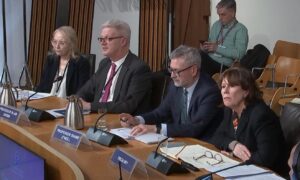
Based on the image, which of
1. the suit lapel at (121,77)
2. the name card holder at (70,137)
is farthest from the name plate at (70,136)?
the suit lapel at (121,77)

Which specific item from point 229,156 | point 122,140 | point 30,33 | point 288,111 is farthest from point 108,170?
point 30,33

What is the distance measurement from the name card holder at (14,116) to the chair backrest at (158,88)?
3.54 ft

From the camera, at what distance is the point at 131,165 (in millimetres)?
1620

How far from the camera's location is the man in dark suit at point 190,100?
8.76 ft

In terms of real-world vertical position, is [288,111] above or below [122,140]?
above

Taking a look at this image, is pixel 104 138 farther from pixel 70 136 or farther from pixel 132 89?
pixel 132 89

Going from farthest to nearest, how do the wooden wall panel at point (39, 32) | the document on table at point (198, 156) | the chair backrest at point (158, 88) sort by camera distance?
1. the wooden wall panel at point (39, 32)
2. the chair backrest at point (158, 88)
3. the document on table at point (198, 156)

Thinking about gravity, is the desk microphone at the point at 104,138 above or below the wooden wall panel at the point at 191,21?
below

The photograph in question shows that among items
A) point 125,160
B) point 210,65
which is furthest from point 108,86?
point 210,65

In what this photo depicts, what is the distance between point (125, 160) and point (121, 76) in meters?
1.66

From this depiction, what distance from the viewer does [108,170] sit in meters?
1.71

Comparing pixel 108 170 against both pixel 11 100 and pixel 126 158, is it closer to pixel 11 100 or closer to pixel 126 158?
pixel 126 158

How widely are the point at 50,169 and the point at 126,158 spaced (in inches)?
12.7

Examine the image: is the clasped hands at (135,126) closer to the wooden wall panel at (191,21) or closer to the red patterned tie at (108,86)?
the red patterned tie at (108,86)
